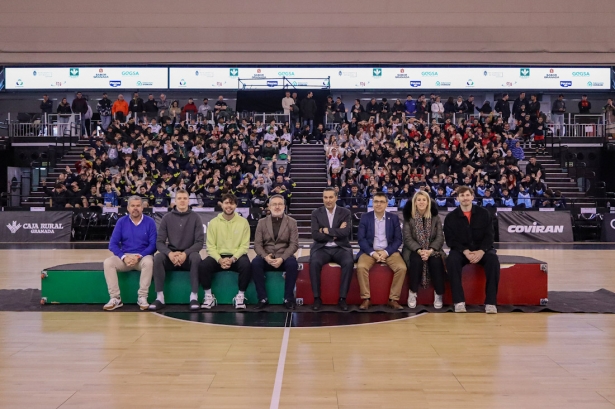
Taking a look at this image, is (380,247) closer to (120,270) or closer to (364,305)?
(364,305)

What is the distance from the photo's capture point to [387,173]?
20.7 meters

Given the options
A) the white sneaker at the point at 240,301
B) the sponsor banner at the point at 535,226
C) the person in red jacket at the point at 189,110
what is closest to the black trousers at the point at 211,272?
the white sneaker at the point at 240,301

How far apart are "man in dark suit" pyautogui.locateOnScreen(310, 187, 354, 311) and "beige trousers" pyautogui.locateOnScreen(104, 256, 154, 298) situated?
2.13 meters

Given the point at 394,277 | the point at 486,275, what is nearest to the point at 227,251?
the point at 394,277

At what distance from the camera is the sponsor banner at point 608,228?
19.9 meters

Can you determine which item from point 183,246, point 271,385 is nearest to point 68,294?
point 183,246

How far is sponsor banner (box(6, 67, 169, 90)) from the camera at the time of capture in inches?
1075

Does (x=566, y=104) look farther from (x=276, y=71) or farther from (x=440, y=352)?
(x=440, y=352)

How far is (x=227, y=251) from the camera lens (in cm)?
860

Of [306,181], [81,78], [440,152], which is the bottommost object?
[306,181]

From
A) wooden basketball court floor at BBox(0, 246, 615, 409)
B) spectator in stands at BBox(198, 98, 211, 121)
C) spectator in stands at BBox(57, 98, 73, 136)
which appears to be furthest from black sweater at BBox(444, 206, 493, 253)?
spectator in stands at BBox(57, 98, 73, 136)

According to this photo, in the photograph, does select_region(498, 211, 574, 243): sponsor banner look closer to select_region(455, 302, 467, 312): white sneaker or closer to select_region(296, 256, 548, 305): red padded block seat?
select_region(296, 256, 548, 305): red padded block seat

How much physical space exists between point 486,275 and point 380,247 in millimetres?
1446
